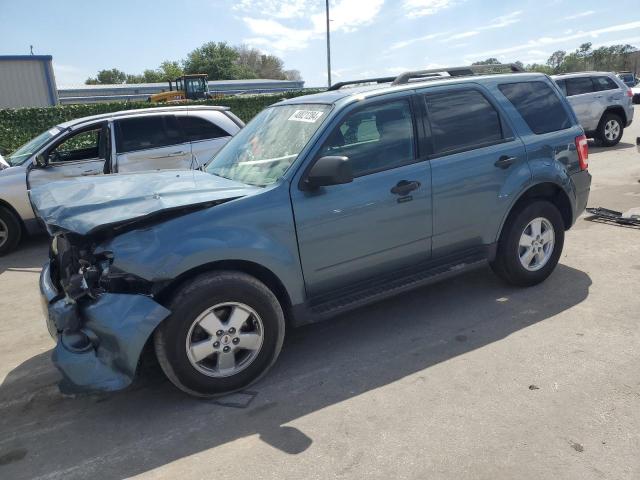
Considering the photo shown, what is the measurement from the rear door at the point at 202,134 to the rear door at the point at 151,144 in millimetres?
87

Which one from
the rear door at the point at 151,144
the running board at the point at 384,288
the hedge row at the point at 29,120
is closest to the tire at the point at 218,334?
the running board at the point at 384,288

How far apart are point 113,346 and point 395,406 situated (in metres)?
1.68

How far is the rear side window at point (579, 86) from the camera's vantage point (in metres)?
13.0

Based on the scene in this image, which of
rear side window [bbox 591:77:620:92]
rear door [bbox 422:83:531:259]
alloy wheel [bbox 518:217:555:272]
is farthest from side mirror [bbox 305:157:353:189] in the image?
rear side window [bbox 591:77:620:92]

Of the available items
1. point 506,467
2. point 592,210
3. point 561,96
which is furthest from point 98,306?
point 592,210

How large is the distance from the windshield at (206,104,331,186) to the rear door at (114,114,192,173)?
321cm

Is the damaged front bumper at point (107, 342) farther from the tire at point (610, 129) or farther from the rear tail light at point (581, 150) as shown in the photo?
the tire at point (610, 129)

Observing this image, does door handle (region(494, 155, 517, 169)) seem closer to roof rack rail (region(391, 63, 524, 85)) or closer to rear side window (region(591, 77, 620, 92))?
roof rack rail (region(391, 63, 524, 85))

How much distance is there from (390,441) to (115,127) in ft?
20.3

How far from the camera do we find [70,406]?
3.29m

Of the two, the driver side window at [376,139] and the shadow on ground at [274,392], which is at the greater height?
the driver side window at [376,139]

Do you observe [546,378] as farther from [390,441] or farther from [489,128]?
[489,128]

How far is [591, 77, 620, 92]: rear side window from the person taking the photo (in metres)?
13.1

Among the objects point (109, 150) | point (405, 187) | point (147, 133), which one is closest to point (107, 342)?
point (405, 187)
